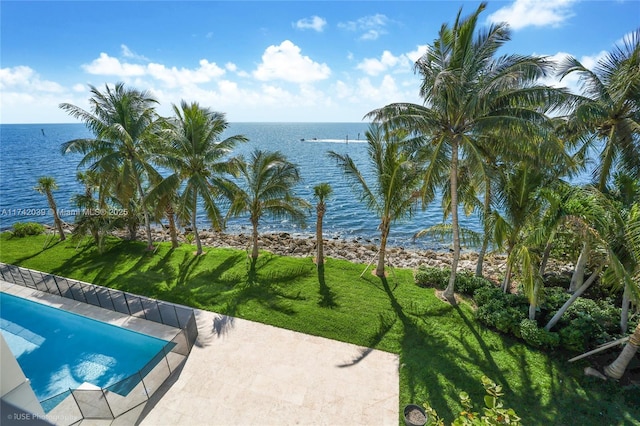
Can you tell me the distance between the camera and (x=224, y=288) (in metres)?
13.6

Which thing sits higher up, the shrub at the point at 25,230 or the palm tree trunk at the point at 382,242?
the palm tree trunk at the point at 382,242

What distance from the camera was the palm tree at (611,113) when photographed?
997cm

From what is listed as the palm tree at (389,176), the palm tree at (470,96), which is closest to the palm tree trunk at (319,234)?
the palm tree at (389,176)

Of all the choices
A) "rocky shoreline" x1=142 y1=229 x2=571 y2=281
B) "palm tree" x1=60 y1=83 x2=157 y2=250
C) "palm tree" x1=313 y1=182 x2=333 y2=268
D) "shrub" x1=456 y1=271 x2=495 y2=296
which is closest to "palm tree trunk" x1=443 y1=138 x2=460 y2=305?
"shrub" x1=456 y1=271 x2=495 y2=296

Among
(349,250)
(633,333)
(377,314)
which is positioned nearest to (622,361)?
(633,333)

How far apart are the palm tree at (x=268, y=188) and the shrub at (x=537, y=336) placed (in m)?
9.93

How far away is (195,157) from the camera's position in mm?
14859

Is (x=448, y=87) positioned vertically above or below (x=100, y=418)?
above

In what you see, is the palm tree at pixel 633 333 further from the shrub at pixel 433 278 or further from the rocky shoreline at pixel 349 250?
the rocky shoreline at pixel 349 250

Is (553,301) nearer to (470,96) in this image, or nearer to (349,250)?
(470,96)

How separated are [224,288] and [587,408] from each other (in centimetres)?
1247

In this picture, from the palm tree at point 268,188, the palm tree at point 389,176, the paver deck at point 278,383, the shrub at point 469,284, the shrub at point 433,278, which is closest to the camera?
the paver deck at point 278,383

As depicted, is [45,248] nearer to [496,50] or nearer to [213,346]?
[213,346]

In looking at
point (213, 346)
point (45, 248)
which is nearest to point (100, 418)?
point (213, 346)
